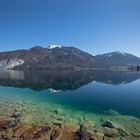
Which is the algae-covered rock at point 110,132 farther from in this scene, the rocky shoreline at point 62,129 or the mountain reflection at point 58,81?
the mountain reflection at point 58,81

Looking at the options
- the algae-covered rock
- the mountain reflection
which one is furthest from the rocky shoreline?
the mountain reflection

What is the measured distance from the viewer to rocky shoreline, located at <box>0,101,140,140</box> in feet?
66.0

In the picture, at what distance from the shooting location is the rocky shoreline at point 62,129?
792 inches

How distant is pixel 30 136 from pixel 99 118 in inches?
443

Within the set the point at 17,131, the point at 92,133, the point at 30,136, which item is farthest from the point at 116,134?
the point at 17,131

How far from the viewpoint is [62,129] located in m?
22.1

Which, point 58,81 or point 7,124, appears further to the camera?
point 58,81

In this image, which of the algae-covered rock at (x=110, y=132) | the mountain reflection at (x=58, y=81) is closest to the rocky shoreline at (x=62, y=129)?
the algae-covered rock at (x=110, y=132)

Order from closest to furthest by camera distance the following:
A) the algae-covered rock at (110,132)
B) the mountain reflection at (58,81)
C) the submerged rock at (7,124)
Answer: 1. the algae-covered rock at (110,132)
2. the submerged rock at (7,124)
3. the mountain reflection at (58,81)

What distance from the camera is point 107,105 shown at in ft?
122

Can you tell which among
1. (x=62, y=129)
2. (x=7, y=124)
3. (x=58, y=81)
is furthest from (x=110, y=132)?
(x=58, y=81)

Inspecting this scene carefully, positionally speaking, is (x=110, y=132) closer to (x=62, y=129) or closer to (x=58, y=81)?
(x=62, y=129)

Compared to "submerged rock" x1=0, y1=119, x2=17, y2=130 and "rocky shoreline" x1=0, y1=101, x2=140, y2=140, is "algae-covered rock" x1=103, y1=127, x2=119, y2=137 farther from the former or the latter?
"submerged rock" x1=0, y1=119, x2=17, y2=130

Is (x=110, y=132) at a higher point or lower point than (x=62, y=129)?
lower
